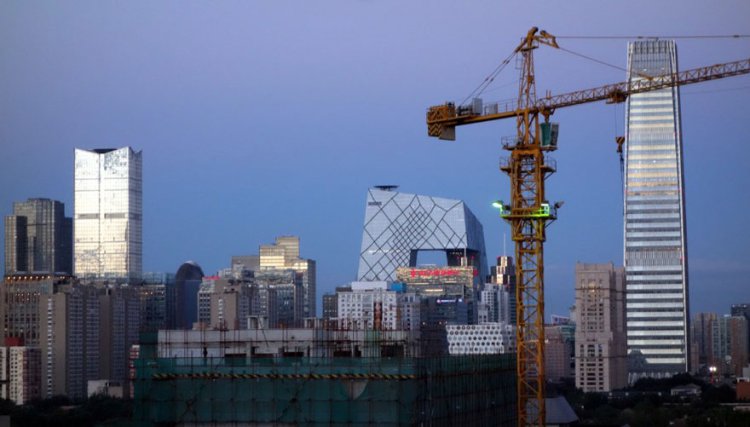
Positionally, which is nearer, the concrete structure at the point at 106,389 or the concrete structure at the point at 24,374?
the concrete structure at the point at 106,389

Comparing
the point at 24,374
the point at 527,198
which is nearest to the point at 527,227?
the point at 527,198

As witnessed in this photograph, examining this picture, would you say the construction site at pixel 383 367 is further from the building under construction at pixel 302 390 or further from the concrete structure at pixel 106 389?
the concrete structure at pixel 106 389

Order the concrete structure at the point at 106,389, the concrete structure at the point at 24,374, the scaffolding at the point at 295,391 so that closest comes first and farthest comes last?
the scaffolding at the point at 295,391, the concrete structure at the point at 106,389, the concrete structure at the point at 24,374

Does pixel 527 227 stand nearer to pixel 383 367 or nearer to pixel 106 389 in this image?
pixel 383 367

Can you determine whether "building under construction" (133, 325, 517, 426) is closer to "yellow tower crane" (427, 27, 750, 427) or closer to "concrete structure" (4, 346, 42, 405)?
"yellow tower crane" (427, 27, 750, 427)

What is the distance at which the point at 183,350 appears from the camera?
210ft

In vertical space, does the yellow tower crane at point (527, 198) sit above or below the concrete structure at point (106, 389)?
above

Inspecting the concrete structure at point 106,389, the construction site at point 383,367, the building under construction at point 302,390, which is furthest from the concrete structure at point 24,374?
the building under construction at point 302,390

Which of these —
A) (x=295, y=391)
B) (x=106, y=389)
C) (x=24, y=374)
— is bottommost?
(x=106, y=389)

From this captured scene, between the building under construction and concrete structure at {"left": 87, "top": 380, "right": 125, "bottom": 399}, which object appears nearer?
the building under construction

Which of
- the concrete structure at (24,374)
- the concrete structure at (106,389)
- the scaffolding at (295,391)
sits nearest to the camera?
the scaffolding at (295,391)

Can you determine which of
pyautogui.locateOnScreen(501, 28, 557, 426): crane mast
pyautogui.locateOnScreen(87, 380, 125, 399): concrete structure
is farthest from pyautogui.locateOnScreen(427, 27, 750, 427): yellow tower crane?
pyautogui.locateOnScreen(87, 380, 125, 399): concrete structure

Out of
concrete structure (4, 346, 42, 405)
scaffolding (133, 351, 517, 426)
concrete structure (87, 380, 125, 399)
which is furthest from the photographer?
concrete structure (4, 346, 42, 405)

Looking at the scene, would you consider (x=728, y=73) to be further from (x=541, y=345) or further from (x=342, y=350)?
(x=342, y=350)
